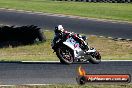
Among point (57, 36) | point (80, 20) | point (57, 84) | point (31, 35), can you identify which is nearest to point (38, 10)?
point (80, 20)

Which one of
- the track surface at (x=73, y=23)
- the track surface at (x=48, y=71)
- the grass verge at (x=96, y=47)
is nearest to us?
the track surface at (x=48, y=71)

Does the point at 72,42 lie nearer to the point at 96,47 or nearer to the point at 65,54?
the point at 65,54

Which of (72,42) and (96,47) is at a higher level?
(72,42)

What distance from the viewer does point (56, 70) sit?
46.0ft

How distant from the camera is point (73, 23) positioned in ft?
105

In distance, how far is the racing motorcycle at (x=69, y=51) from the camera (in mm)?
15133

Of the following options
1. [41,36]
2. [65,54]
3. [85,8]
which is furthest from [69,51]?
[85,8]

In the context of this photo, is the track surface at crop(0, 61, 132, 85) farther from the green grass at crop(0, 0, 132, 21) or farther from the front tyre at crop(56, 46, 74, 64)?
the green grass at crop(0, 0, 132, 21)

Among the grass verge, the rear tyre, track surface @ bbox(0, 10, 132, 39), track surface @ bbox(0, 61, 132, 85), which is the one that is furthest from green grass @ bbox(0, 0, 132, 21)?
track surface @ bbox(0, 61, 132, 85)

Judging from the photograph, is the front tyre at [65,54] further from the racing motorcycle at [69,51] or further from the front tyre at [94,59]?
the front tyre at [94,59]

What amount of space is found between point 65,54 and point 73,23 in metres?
16.8

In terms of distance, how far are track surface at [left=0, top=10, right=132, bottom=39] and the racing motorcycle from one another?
1192cm

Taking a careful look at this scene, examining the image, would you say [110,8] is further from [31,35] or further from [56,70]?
[56,70]

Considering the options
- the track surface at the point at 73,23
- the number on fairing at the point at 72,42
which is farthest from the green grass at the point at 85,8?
the number on fairing at the point at 72,42
